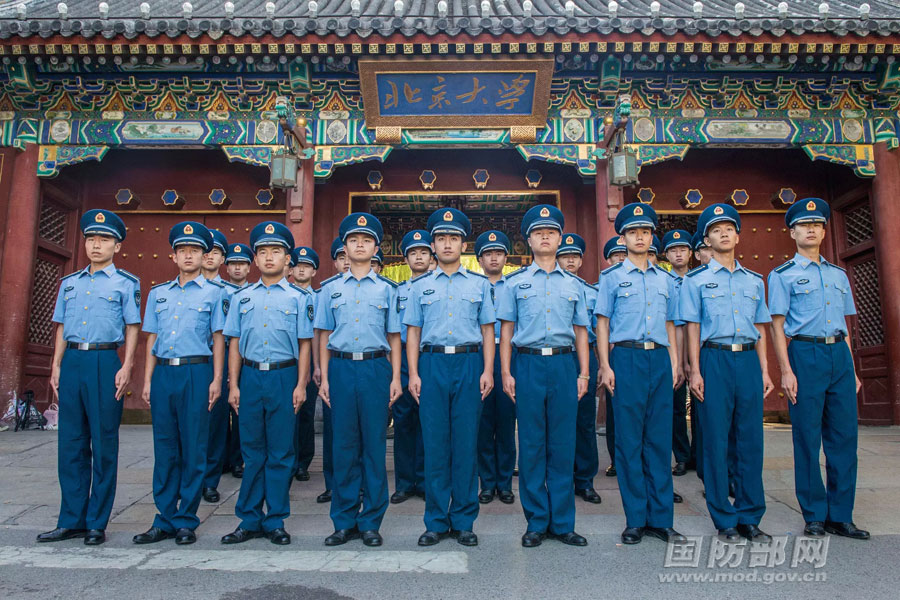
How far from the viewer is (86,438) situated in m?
3.51

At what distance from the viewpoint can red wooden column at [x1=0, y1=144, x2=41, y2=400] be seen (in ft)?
24.0

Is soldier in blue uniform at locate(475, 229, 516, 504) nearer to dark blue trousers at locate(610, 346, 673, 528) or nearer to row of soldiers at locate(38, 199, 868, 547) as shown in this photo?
row of soldiers at locate(38, 199, 868, 547)

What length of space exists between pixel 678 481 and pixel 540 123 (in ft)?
15.7

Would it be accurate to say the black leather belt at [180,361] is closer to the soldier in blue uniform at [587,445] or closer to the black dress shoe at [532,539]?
the black dress shoe at [532,539]

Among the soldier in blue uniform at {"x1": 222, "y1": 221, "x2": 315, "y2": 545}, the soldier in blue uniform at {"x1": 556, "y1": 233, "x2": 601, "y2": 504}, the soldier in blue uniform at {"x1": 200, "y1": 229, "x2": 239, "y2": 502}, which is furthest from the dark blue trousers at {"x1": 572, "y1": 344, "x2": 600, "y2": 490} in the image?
the soldier in blue uniform at {"x1": 200, "y1": 229, "x2": 239, "y2": 502}

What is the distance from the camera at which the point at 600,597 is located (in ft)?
8.43

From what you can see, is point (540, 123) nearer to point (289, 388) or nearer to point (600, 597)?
point (289, 388)

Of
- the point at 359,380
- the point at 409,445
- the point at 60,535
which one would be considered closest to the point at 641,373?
the point at 359,380

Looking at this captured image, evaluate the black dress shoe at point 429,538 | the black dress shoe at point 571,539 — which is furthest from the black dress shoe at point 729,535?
the black dress shoe at point 429,538

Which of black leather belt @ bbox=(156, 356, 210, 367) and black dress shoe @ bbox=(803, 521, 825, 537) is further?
black leather belt @ bbox=(156, 356, 210, 367)

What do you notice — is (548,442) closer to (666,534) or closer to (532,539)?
(532,539)

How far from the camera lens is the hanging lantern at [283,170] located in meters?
7.02

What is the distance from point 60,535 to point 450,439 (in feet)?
7.38

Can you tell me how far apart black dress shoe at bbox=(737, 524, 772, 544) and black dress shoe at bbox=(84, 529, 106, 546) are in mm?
3562
